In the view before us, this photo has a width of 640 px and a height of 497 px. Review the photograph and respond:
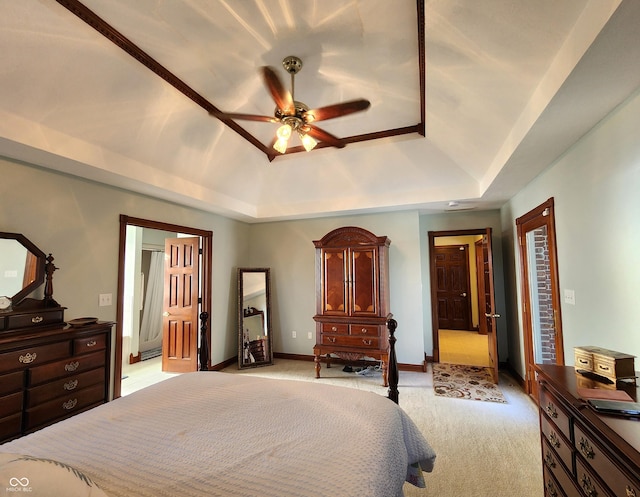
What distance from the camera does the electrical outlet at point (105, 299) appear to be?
121 inches

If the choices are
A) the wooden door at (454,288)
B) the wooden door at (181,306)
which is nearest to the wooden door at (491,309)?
the wooden door at (454,288)

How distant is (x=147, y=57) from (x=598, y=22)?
2.67 m

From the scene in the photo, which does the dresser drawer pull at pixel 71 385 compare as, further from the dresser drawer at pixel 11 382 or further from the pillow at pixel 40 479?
the pillow at pixel 40 479

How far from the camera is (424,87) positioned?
8.34 ft

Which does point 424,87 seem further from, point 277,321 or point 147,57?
point 277,321

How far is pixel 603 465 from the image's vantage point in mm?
1109

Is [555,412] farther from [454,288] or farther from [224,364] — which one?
[454,288]

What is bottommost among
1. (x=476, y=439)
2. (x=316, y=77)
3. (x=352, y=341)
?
(x=476, y=439)

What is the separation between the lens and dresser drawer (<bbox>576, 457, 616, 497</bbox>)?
112 centimetres

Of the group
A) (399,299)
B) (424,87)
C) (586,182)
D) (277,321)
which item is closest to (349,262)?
(399,299)

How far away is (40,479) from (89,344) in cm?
218

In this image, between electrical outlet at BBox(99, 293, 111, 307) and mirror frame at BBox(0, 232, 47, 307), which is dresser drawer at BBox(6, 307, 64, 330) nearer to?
mirror frame at BBox(0, 232, 47, 307)

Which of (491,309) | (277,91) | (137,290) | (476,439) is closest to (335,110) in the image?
(277,91)

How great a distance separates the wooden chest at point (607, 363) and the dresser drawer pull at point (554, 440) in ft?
1.19
